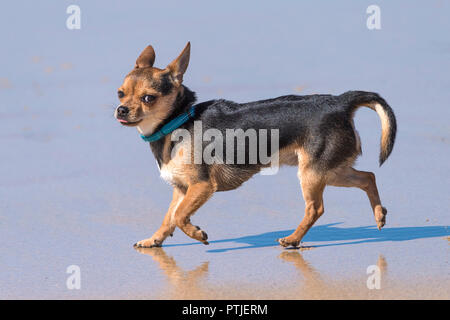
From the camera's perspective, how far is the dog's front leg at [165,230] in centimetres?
630

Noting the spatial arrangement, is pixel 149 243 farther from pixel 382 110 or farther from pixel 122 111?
pixel 382 110

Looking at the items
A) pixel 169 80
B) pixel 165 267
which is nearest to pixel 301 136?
pixel 169 80

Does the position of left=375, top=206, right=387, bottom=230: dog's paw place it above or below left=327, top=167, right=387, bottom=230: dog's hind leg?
below

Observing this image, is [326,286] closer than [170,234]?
Yes

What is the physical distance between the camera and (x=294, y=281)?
503cm

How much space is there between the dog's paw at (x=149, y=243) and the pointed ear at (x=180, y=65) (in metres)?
1.35

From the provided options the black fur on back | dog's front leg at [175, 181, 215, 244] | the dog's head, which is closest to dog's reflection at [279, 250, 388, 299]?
dog's front leg at [175, 181, 215, 244]

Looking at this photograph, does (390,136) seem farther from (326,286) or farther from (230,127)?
(326,286)

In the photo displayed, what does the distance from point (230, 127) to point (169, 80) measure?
0.64m

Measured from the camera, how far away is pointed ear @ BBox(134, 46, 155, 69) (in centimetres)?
639

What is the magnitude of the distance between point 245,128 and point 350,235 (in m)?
1.32

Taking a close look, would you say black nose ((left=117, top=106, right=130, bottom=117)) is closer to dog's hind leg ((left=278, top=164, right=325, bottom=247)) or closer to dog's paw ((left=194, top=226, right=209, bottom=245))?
dog's paw ((left=194, top=226, right=209, bottom=245))

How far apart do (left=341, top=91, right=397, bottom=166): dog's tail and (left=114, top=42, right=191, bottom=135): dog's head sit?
1.41 meters

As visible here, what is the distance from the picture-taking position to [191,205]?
19.8ft
